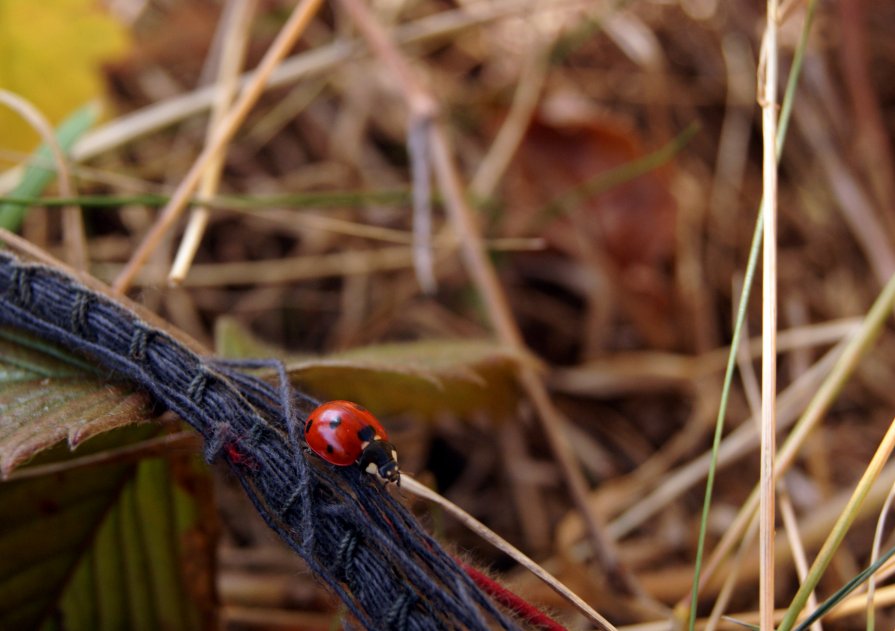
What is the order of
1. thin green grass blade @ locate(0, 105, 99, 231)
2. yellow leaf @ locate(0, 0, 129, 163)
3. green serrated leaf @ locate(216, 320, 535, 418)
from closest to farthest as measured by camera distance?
green serrated leaf @ locate(216, 320, 535, 418), thin green grass blade @ locate(0, 105, 99, 231), yellow leaf @ locate(0, 0, 129, 163)

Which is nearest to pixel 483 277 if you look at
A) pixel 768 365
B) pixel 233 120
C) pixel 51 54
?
pixel 233 120

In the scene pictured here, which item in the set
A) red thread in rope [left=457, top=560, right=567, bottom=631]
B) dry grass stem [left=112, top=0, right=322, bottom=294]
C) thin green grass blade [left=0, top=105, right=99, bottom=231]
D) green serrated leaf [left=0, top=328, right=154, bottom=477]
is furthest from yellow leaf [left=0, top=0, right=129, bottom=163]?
red thread in rope [left=457, top=560, right=567, bottom=631]

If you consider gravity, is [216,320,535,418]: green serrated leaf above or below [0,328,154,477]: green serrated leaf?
below

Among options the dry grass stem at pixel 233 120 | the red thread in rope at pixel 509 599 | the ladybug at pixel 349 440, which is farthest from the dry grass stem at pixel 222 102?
the red thread in rope at pixel 509 599

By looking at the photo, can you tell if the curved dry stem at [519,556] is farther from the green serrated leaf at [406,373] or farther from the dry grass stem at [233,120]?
the dry grass stem at [233,120]

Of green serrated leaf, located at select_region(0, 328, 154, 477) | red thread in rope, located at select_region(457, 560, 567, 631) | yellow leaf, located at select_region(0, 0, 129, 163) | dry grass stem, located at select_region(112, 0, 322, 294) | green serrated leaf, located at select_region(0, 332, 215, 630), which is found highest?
yellow leaf, located at select_region(0, 0, 129, 163)

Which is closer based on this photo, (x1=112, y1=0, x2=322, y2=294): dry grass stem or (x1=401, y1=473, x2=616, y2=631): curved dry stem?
(x1=401, y1=473, x2=616, y2=631): curved dry stem

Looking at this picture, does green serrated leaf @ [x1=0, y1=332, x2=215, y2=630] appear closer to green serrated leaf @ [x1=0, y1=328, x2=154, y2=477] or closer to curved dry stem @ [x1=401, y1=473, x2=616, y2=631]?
green serrated leaf @ [x1=0, y1=328, x2=154, y2=477]

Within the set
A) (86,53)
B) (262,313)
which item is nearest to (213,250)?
(262,313)
